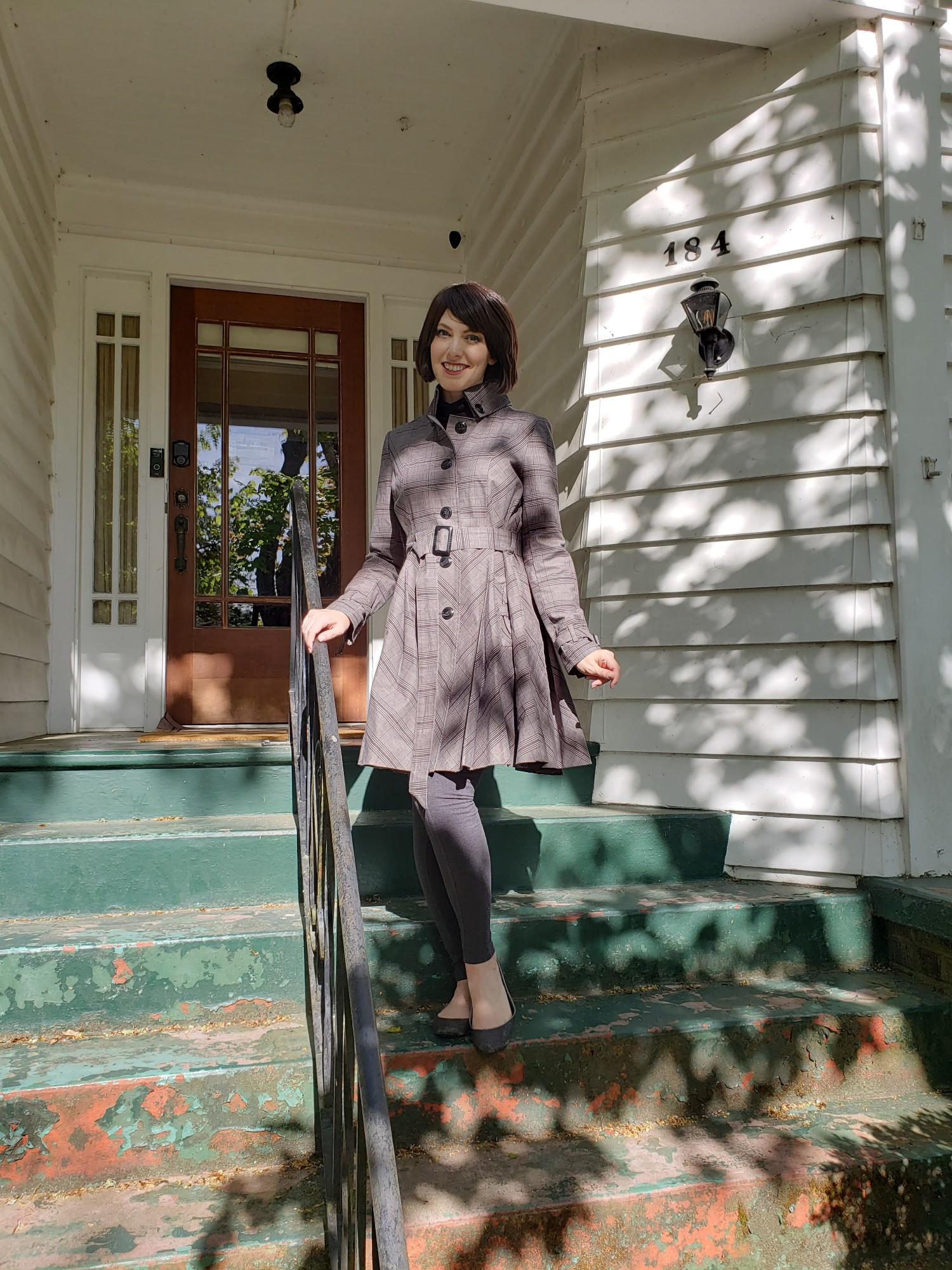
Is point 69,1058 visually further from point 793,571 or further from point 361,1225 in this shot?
point 793,571

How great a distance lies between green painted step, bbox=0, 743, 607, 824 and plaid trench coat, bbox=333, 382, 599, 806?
902 millimetres

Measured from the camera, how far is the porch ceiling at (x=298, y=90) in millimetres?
3312

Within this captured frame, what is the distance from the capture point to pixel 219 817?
2768mm

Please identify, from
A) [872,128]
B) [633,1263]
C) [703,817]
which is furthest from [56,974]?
[872,128]

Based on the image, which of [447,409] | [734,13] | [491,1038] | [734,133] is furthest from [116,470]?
[491,1038]

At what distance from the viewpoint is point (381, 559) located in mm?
2186

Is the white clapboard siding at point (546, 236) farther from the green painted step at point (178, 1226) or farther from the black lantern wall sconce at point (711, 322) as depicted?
the green painted step at point (178, 1226)

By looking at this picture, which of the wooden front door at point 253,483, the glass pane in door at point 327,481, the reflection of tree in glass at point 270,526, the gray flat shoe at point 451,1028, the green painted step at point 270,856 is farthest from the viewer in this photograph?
the glass pane in door at point 327,481

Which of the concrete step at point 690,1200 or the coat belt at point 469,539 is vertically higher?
the coat belt at point 469,539

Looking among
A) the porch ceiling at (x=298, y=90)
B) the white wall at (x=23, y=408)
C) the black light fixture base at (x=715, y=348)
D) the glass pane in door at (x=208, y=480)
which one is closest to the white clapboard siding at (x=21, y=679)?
the white wall at (x=23, y=408)

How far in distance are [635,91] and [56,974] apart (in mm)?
3155

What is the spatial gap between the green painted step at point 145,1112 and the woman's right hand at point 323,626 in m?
0.84

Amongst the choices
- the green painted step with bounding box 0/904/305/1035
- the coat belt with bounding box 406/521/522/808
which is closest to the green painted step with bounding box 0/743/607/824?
the green painted step with bounding box 0/904/305/1035

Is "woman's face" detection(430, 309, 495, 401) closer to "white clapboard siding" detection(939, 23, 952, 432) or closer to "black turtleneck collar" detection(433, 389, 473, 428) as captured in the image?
"black turtleneck collar" detection(433, 389, 473, 428)
